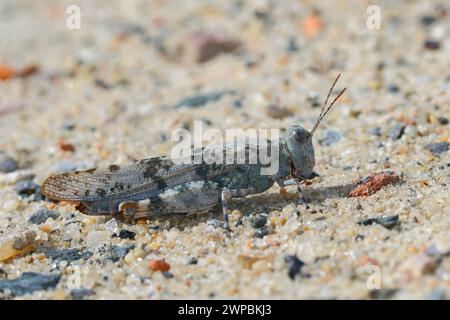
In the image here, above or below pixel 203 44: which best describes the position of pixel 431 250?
below

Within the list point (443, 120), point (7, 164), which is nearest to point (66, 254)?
point (7, 164)

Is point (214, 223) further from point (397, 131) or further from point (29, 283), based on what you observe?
point (397, 131)

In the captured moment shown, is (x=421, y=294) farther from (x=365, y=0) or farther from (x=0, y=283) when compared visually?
(x=365, y=0)

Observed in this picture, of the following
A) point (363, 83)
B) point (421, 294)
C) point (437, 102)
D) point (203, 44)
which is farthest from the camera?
point (203, 44)

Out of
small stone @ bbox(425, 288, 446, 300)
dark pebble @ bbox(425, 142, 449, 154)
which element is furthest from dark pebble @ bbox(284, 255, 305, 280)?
dark pebble @ bbox(425, 142, 449, 154)

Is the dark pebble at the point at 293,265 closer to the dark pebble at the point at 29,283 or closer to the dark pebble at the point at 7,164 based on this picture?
the dark pebble at the point at 29,283

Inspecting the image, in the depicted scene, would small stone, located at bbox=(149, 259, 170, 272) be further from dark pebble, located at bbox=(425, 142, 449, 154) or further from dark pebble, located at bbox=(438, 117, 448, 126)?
dark pebble, located at bbox=(438, 117, 448, 126)

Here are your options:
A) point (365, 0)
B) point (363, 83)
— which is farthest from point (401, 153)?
point (365, 0)
